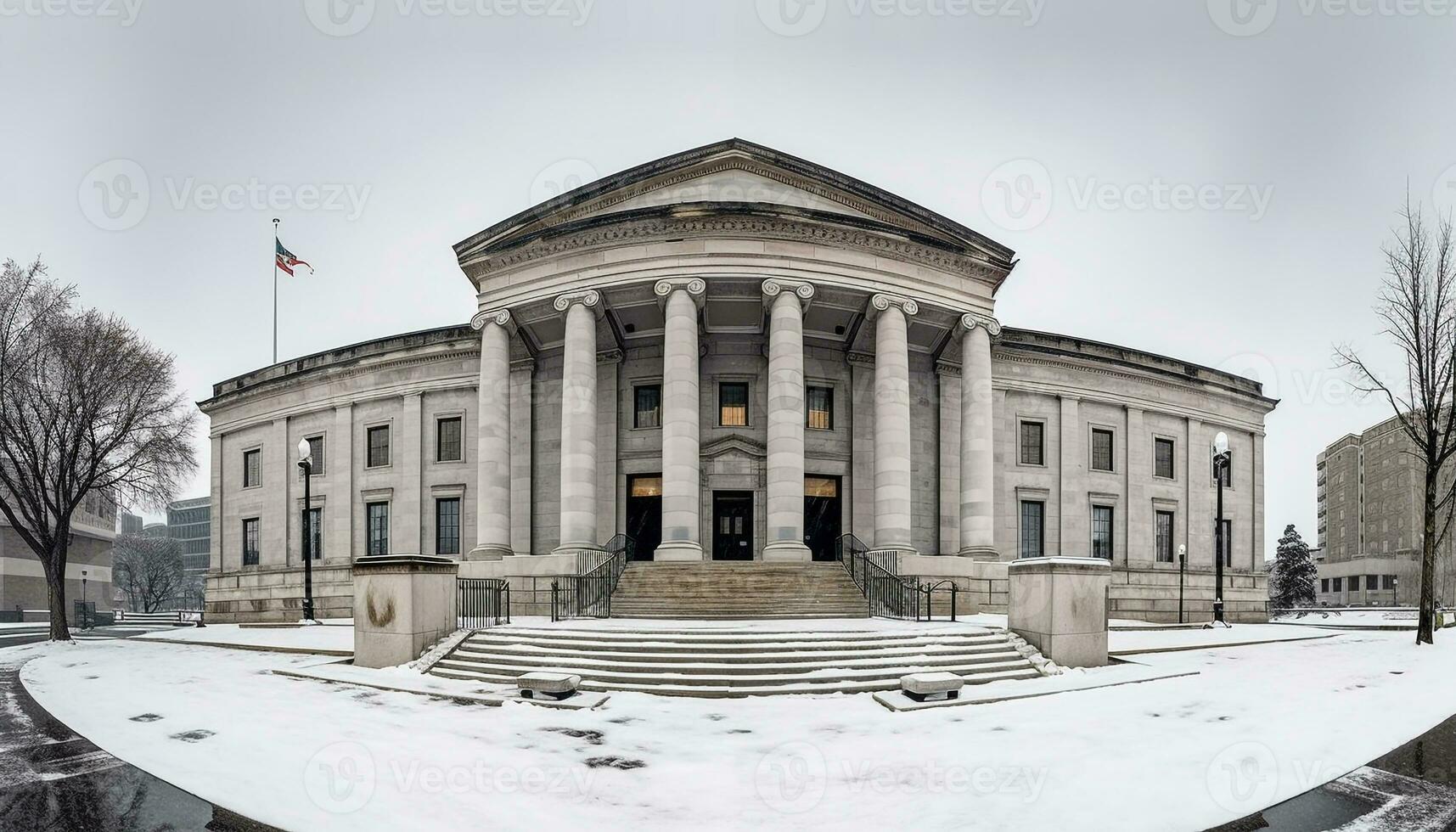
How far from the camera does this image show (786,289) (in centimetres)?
2381

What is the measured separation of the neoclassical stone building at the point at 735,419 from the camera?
23.8 meters

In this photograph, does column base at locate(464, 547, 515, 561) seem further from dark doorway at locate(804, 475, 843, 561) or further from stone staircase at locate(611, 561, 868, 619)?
dark doorway at locate(804, 475, 843, 561)

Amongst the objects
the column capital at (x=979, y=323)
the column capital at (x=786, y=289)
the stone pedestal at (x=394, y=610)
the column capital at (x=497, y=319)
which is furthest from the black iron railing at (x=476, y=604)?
the column capital at (x=979, y=323)

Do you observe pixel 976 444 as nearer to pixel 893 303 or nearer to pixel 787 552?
pixel 893 303

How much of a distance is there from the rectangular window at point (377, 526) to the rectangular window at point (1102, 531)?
30.4 metres

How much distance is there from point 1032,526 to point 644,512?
16.2 metres

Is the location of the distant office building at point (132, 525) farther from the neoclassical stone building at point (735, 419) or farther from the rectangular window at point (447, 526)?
the rectangular window at point (447, 526)

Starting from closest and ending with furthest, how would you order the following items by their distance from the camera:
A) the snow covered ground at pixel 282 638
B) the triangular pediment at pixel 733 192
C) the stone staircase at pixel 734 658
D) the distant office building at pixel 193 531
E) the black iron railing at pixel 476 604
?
the stone staircase at pixel 734 658 < the black iron railing at pixel 476 604 < the snow covered ground at pixel 282 638 < the triangular pediment at pixel 733 192 < the distant office building at pixel 193 531

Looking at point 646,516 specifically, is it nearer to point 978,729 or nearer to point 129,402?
point 129,402

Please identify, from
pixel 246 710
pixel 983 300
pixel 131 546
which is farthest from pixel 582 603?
pixel 131 546

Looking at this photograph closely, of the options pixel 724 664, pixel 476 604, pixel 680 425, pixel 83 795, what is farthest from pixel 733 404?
pixel 83 795

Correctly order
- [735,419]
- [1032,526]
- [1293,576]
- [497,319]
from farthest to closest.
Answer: [1293,576]
[1032,526]
[735,419]
[497,319]

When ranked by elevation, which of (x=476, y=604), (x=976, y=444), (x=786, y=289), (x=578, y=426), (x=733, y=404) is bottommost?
(x=476, y=604)

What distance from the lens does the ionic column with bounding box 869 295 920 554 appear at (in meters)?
23.4
